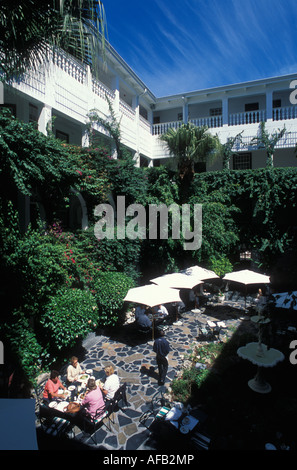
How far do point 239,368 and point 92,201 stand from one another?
372 inches

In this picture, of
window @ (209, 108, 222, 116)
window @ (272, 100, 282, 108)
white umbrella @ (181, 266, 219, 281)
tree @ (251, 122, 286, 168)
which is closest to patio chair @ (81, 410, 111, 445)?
white umbrella @ (181, 266, 219, 281)

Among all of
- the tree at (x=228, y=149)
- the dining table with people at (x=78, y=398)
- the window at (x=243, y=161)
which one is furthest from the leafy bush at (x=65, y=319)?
the window at (x=243, y=161)

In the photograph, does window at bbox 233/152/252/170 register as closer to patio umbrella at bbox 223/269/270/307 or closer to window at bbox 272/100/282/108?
window at bbox 272/100/282/108

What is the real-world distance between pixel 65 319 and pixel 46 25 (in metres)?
7.65

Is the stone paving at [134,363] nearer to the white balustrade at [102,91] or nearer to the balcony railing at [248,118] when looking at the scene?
the white balustrade at [102,91]

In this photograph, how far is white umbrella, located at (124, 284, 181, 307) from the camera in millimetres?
10594

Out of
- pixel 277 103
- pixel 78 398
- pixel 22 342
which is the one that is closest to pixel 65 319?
pixel 22 342

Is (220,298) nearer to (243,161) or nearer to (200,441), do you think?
(200,441)

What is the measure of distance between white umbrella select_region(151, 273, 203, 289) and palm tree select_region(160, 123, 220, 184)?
6.36 metres

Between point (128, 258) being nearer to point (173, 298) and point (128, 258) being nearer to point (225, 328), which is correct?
point (173, 298)

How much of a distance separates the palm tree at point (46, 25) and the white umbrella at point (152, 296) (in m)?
8.16

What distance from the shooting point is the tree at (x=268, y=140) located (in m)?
18.1

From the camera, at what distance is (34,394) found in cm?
765

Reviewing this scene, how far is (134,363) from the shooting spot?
30.8 ft
